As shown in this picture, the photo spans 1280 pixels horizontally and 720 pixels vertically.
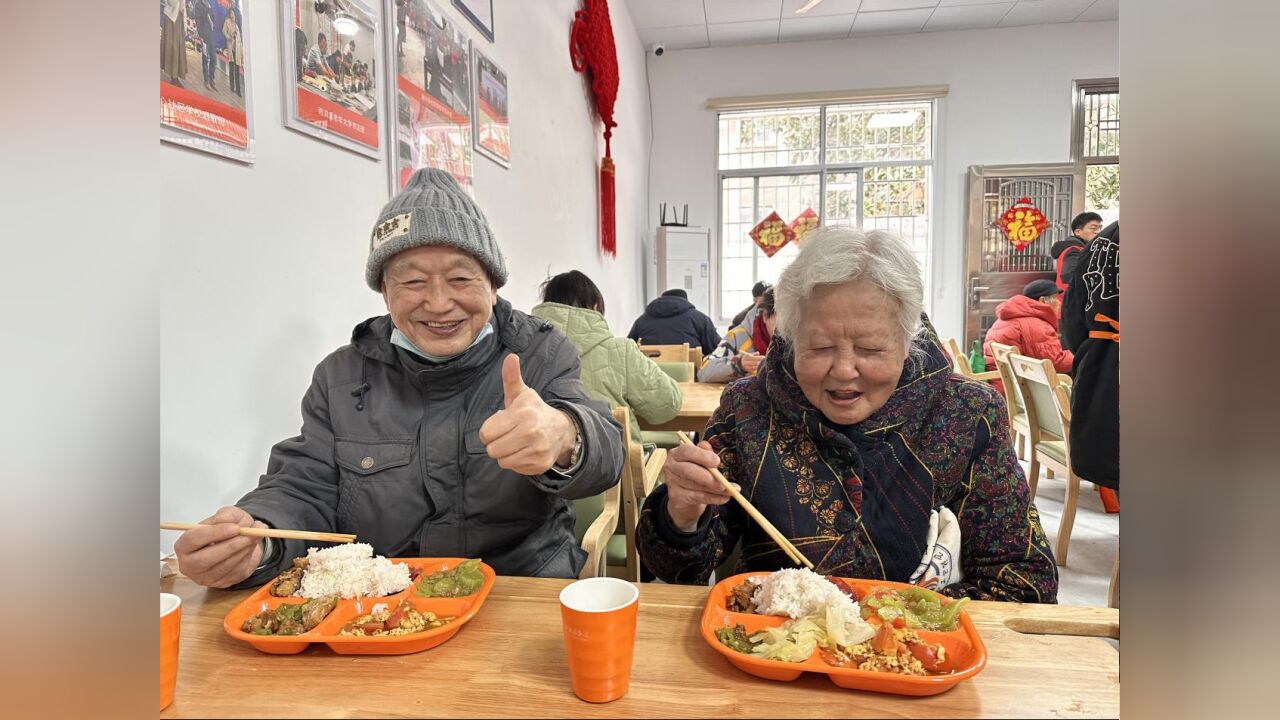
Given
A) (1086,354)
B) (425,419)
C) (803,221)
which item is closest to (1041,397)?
(1086,354)

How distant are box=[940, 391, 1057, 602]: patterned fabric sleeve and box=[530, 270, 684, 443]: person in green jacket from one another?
1.37m

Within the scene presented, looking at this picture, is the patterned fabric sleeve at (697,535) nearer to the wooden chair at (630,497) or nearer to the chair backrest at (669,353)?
the wooden chair at (630,497)

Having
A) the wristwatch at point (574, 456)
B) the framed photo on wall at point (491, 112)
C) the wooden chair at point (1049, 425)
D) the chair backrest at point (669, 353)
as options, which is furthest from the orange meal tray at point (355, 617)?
the chair backrest at point (669, 353)

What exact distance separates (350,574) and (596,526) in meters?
0.63

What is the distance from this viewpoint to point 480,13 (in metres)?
2.67

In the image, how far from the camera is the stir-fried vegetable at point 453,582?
3.08ft

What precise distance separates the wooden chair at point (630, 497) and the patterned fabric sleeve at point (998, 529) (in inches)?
30.1

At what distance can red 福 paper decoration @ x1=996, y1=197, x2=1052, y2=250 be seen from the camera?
6.64 m

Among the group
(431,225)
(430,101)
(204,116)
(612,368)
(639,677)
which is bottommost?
(639,677)

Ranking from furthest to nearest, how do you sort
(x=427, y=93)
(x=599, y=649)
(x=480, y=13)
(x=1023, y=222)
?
(x=1023, y=222) < (x=480, y=13) < (x=427, y=93) < (x=599, y=649)

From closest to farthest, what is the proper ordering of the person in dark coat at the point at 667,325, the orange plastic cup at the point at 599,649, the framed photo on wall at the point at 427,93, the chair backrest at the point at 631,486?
the orange plastic cup at the point at 599,649 → the chair backrest at the point at 631,486 → the framed photo on wall at the point at 427,93 → the person in dark coat at the point at 667,325

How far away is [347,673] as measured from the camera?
0.74 m

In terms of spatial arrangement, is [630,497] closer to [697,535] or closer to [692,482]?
[697,535]
